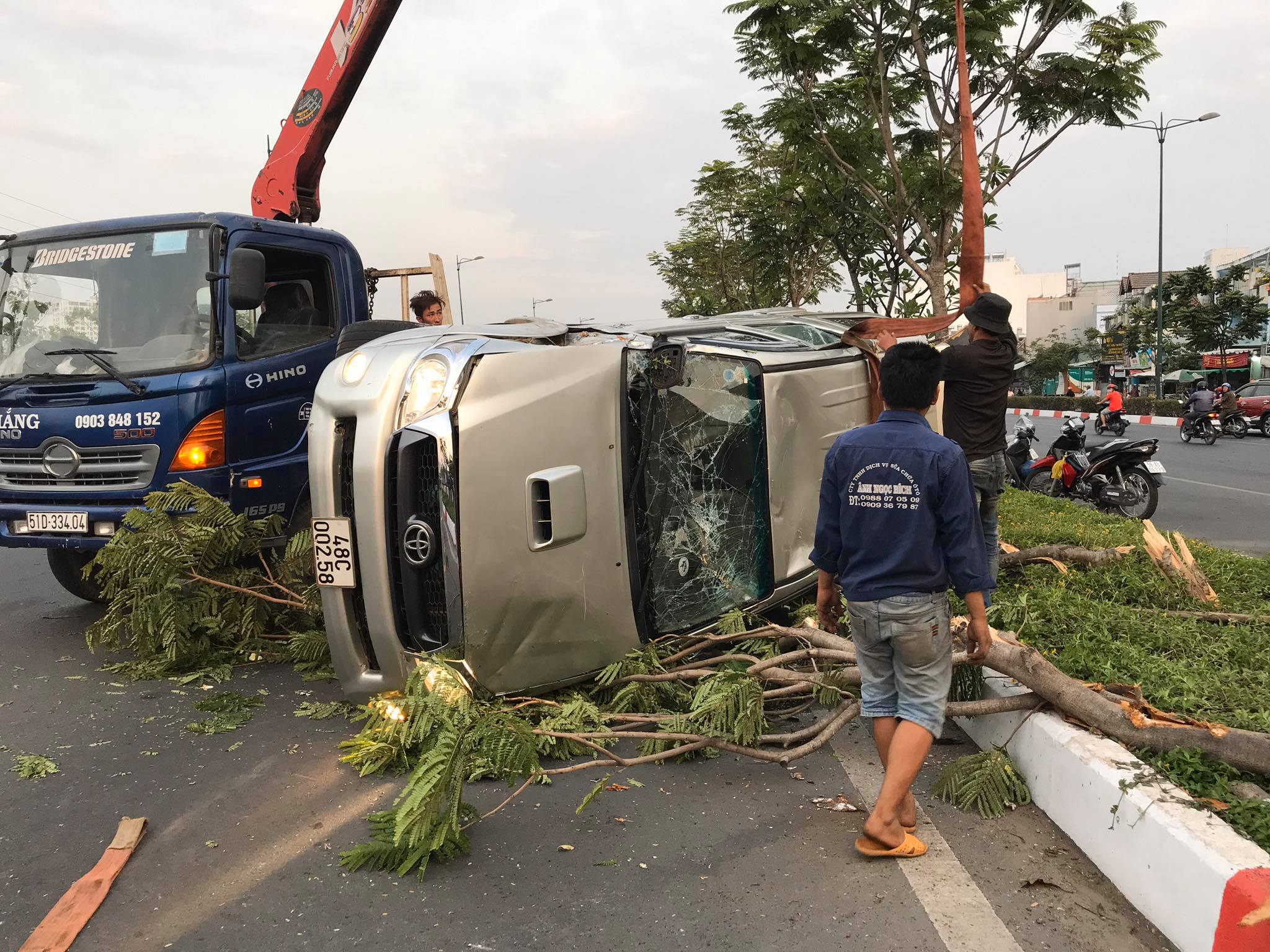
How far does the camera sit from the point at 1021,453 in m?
10.7

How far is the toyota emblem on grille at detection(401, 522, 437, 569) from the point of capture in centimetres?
374

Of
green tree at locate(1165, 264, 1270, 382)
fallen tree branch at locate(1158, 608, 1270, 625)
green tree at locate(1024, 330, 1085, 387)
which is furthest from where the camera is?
green tree at locate(1024, 330, 1085, 387)

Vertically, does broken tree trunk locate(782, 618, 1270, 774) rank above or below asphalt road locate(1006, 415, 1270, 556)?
above

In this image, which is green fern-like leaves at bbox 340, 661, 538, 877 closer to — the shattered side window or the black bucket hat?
the shattered side window

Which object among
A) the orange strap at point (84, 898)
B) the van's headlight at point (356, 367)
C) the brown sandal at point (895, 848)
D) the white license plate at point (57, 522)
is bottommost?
the brown sandal at point (895, 848)

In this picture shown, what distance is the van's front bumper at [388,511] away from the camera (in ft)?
12.2

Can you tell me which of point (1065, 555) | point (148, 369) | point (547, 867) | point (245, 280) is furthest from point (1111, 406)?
point (547, 867)

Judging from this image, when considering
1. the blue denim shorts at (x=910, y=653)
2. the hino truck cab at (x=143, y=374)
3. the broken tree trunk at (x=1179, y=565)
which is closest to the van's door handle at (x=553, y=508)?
the blue denim shorts at (x=910, y=653)

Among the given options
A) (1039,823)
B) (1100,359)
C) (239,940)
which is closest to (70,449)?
(239,940)

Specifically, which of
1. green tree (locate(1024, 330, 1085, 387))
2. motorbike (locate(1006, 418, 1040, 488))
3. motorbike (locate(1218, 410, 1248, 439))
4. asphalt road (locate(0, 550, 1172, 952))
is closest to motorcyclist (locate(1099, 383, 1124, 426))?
motorbike (locate(1218, 410, 1248, 439))

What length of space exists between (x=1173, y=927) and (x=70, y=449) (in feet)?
18.0

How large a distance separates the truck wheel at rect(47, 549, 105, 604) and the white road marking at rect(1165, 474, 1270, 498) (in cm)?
1230

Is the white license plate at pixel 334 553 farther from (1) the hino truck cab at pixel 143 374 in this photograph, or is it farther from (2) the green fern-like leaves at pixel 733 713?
(1) the hino truck cab at pixel 143 374

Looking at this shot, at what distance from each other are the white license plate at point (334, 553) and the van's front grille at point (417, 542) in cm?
19
